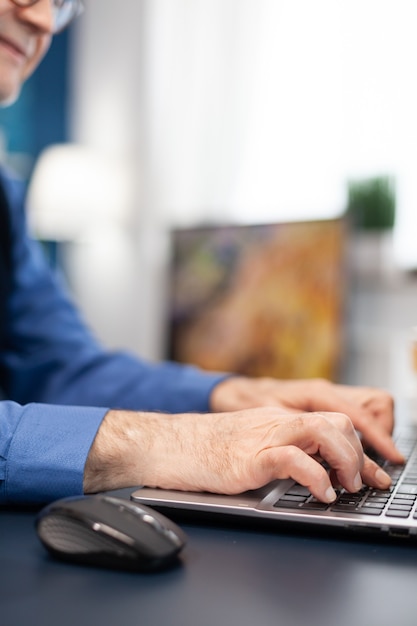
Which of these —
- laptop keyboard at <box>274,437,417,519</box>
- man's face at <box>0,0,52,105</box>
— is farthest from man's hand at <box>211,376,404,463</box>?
man's face at <box>0,0,52,105</box>

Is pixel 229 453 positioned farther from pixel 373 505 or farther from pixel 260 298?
pixel 260 298

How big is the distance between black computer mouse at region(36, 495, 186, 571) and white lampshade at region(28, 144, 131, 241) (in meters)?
2.71

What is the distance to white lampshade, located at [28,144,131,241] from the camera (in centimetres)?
311

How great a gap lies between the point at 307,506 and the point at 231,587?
0.13 m

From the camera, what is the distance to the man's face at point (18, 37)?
1212 millimetres

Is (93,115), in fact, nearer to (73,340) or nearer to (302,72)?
(302,72)

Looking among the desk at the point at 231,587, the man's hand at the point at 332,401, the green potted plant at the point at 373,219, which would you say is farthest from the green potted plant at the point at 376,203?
the desk at the point at 231,587

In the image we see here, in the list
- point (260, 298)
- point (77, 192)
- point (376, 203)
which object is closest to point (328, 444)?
point (260, 298)

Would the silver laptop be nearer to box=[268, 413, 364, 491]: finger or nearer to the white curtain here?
box=[268, 413, 364, 491]: finger

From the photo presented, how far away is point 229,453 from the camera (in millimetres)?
633

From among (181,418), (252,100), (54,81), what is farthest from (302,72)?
(181,418)

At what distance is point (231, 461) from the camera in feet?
2.06

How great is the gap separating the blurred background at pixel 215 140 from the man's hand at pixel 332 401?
119 cm

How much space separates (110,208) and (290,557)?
2.80 metres
